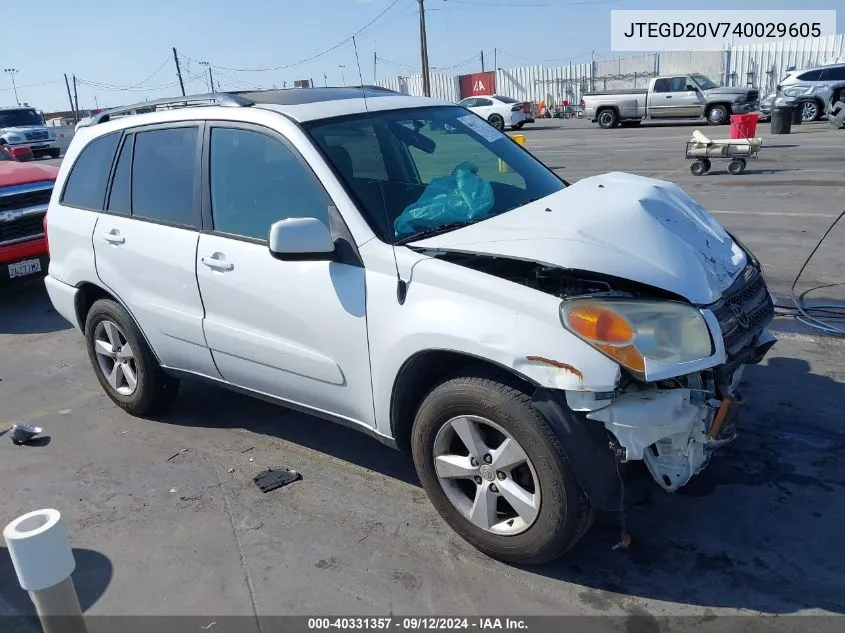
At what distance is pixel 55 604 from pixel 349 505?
6.07 feet

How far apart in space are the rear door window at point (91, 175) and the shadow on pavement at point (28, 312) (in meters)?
2.65

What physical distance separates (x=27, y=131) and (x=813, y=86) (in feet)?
97.8

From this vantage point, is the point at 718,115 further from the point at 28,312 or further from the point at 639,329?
the point at 639,329

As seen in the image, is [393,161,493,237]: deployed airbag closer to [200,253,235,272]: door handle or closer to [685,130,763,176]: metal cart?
[200,253,235,272]: door handle

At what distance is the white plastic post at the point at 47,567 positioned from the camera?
1.84 meters

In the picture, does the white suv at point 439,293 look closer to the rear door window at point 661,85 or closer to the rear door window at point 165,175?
the rear door window at point 165,175

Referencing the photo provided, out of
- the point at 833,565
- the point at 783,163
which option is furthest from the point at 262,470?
the point at 783,163

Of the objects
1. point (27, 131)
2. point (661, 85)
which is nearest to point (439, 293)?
point (661, 85)

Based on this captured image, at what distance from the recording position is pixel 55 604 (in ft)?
6.23

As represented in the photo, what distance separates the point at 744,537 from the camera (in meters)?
3.15

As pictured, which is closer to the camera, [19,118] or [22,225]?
[22,225]

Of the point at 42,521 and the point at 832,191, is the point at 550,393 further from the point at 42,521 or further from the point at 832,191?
the point at 832,191

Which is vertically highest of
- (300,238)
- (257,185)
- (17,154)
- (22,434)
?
(17,154)

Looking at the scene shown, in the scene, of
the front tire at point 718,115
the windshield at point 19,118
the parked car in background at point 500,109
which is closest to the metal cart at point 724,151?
the front tire at point 718,115
